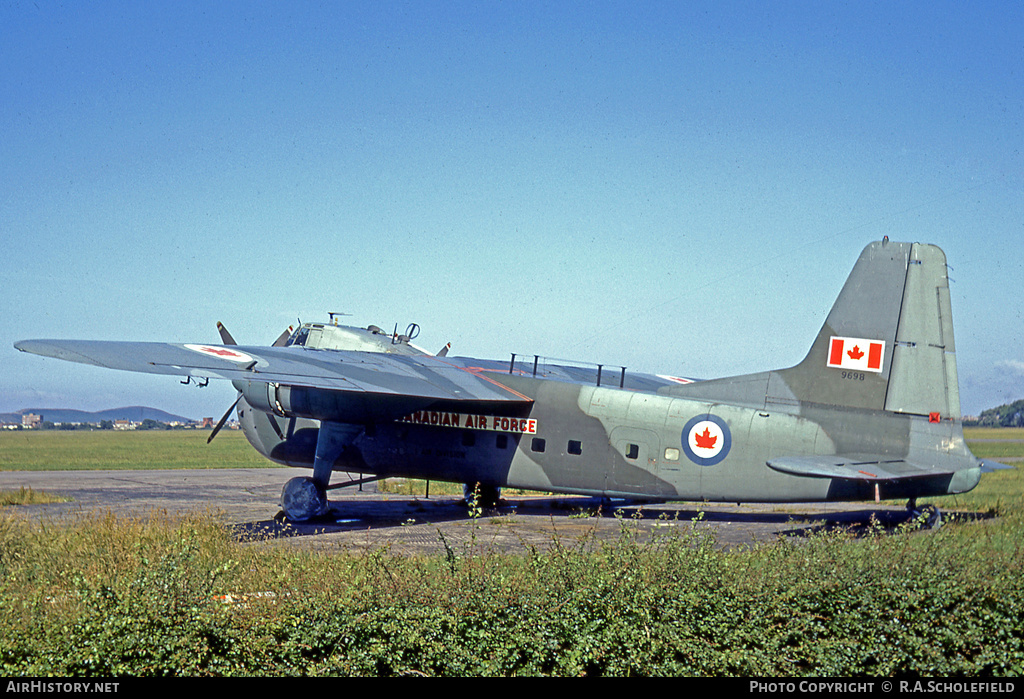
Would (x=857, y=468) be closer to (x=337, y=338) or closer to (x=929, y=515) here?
(x=929, y=515)

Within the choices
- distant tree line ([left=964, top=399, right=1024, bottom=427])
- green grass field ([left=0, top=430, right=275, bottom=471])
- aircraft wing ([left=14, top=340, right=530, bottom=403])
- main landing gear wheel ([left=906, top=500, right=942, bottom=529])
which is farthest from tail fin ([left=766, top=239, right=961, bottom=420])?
distant tree line ([left=964, top=399, right=1024, bottom=427])

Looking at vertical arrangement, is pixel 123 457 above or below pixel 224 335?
below

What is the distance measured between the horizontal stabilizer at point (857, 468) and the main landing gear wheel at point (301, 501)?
11.3 meters

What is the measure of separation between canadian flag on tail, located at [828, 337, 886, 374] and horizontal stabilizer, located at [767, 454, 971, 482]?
204 centimetres

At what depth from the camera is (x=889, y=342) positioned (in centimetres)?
Answer: 1789

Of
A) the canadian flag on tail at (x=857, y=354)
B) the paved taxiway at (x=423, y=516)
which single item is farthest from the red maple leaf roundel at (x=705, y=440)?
the canadian flag on tail at (x=857, y=354)

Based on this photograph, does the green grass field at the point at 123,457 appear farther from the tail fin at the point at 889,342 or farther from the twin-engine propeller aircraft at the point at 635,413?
the tail fin at the point at 889,342

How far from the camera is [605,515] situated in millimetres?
23438

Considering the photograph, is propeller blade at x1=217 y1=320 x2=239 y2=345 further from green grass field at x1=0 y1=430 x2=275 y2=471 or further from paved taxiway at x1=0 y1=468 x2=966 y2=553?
green grass field at x1=0 y1=430 x2=275 y2=471

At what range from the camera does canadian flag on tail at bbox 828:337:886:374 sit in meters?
18.0

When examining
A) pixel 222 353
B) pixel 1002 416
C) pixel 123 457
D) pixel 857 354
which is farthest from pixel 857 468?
pixel 1002 416

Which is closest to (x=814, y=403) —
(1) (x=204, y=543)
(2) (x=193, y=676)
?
(1) (x=204, y=543)

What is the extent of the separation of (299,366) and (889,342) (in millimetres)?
13287
